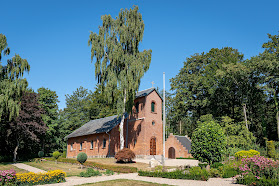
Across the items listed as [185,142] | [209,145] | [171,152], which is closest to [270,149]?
[185,142]

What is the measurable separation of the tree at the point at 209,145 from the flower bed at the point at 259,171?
4259mm

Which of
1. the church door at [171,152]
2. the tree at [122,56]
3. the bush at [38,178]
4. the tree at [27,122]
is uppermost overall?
the tree at [122,56]

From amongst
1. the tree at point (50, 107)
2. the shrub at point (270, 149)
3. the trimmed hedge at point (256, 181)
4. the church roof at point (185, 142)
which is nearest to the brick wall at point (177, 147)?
the church roof at point (185, 142)

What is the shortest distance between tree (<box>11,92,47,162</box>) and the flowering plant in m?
27.7

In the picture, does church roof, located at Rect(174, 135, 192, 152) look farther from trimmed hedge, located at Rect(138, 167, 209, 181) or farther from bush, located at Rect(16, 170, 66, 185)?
bush, located at Rect(16, 170, 66, 185)

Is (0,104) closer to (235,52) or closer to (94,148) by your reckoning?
(94,148)

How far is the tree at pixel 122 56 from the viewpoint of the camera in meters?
27.4

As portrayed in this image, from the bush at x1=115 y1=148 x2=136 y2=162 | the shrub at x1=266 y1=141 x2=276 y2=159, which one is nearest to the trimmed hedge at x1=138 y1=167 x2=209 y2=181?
the bush at x1=115 y1=148 x2=136 y2=162

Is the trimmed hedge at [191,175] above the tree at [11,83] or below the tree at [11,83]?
below

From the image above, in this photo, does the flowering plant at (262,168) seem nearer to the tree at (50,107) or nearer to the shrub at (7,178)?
the shrub at (7,178)

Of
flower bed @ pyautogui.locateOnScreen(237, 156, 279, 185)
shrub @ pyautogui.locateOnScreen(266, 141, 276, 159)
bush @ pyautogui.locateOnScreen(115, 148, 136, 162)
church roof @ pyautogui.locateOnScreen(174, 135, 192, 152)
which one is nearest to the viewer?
flower bed @ pyautogui.locateOnScreen(237, 156, 279, 185)

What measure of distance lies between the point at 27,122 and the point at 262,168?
2943cm

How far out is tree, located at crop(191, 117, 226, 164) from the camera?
17.4m

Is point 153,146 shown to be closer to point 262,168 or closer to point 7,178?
point 262,168
